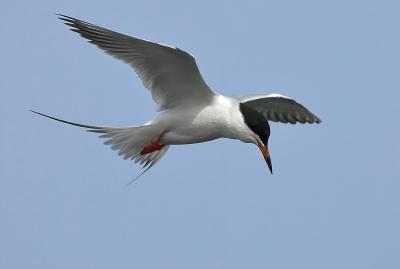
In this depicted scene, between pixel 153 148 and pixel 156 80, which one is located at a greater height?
pixel 156 80

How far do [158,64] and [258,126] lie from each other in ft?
4.00

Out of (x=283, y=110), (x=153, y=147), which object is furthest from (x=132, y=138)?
(x=283, y=110)

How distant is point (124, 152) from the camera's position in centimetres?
1067

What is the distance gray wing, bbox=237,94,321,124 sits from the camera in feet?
37.7

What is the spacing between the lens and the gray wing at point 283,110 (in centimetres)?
1148

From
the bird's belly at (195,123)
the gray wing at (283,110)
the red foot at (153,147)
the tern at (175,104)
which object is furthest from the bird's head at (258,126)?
the gray wing at (283,110)

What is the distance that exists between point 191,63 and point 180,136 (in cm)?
93

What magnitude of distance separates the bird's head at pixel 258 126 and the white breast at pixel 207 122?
4 centimetres

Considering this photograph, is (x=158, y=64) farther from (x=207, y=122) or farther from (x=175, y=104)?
(x=207, y=122)

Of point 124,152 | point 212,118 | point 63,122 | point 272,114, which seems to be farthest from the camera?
point 272,114

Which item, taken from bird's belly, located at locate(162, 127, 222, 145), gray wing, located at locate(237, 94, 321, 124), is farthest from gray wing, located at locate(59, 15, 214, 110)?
gray wing, located at locate(237, 94, 321, 124)

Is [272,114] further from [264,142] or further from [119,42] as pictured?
[119,42]

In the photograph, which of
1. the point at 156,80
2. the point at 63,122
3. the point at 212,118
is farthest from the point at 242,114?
the point at 63,122

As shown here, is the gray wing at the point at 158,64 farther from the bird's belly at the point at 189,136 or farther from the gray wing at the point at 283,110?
the gray wing at the point at 283,110
